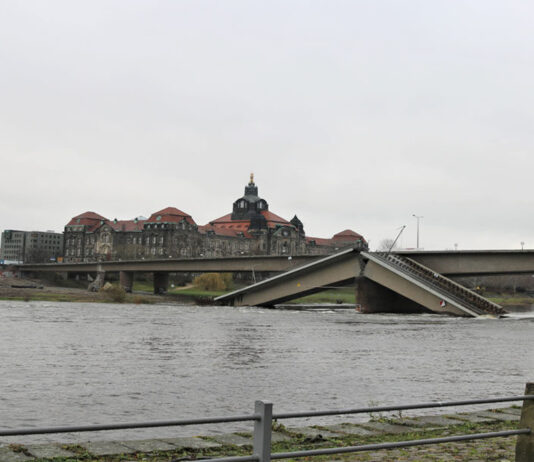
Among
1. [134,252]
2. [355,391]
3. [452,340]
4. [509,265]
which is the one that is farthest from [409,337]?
[134,252]

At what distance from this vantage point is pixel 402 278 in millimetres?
77250

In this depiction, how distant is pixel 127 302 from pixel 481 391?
7877 cm

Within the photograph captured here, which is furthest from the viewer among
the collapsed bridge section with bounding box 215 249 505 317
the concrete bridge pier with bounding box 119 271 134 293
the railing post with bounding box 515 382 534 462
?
the concrete bridge pier with bounding box 119 271 134 293

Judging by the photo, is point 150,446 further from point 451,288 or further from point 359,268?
point 359,268

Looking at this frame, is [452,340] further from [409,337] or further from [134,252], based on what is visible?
[134,252]

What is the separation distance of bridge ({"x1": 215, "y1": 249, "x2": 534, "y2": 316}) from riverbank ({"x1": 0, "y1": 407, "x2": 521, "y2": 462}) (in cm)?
6215

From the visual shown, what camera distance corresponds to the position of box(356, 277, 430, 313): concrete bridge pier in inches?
3223

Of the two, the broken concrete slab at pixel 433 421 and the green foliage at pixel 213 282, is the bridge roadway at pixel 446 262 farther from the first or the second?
the broken concrete slab at pixel 433 421

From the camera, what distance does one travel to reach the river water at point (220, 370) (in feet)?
58.9

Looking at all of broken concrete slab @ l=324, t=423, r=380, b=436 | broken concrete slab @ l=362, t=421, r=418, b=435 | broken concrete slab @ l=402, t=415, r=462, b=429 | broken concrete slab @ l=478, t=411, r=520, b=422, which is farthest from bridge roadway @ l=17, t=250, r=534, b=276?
broken concrete slab @ l=324, t=423, r=380, b=436

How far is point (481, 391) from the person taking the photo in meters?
21.9

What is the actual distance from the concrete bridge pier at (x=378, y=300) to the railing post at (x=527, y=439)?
73008 millimetres

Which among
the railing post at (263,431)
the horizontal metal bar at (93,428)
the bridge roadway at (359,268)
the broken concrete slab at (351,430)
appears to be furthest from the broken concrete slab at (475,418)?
the bridge roadway at (359,268)

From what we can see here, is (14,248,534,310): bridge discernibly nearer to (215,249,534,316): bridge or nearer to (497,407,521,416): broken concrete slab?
(215,249,534,316): bridge
